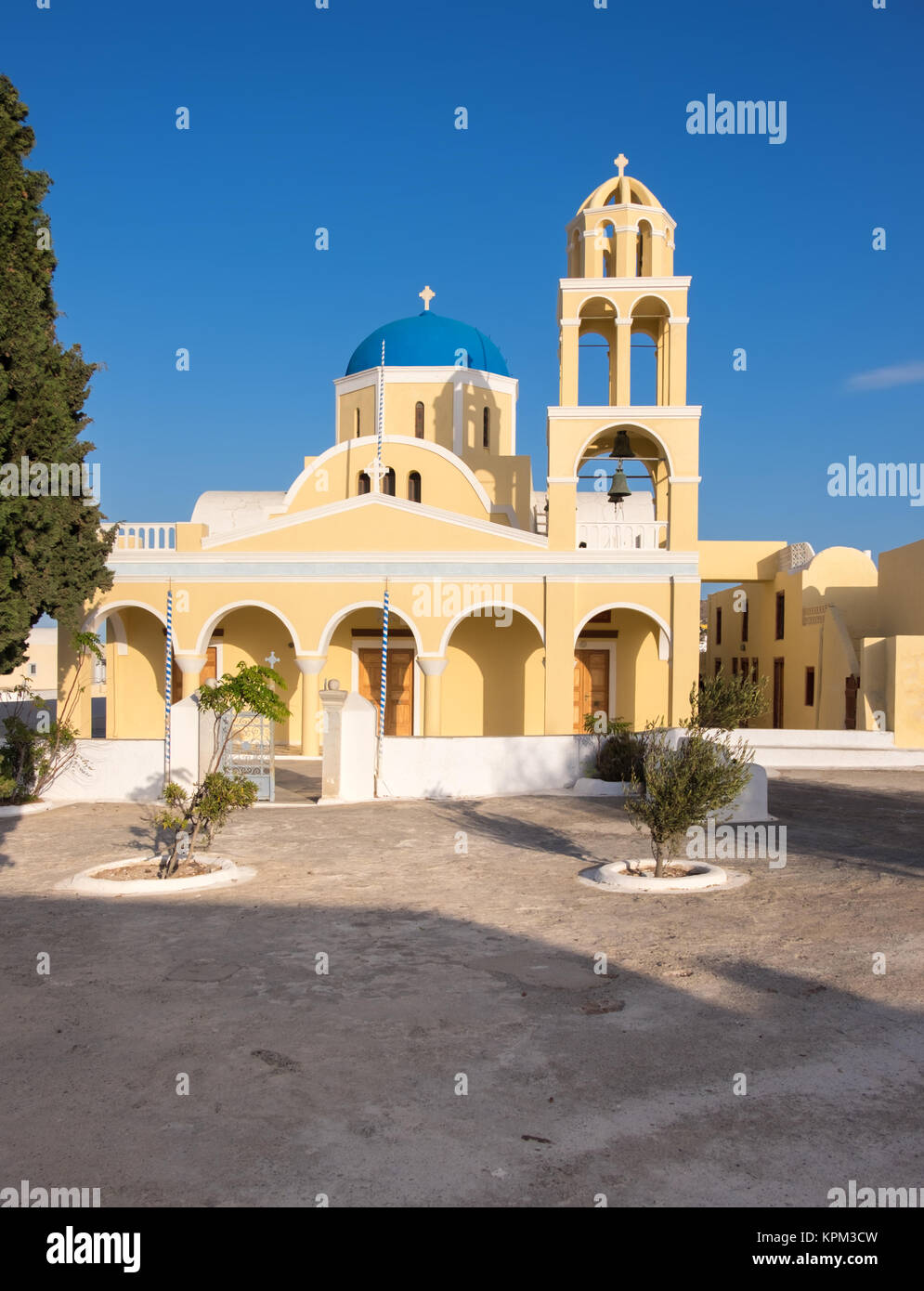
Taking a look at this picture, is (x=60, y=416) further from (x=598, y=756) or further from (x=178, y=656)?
(x=598, y=756)

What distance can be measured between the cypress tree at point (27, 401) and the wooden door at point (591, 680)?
10.2 m

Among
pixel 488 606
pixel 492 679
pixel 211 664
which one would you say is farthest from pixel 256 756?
pixel 211 664

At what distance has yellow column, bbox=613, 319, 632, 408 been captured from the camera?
1848 cm

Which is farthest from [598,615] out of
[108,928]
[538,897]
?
[108,928]

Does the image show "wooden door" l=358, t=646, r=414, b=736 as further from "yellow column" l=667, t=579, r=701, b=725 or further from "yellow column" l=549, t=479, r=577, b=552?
"yellow column" l=667, t=579, r=701, b=725

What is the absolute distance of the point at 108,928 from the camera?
761cm

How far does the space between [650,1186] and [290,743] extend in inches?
695

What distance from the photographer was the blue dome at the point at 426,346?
2370 centimetres

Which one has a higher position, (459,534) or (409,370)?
(409,370)

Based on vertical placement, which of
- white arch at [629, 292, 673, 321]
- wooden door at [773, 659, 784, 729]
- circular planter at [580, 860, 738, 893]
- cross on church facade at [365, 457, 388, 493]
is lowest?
circular planter at [580, 860, 738, 893]

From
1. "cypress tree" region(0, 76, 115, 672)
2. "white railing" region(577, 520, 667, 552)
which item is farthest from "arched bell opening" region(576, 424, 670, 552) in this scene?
"cypress tree" region(0, 76, 115, 672)

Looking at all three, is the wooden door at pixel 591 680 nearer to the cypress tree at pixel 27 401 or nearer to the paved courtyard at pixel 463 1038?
the cypress tree at pixel 27 401

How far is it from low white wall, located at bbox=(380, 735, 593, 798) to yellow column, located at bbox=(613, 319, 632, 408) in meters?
6.79

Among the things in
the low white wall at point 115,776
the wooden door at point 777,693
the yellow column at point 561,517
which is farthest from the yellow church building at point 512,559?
the wooden door at point 777,693
